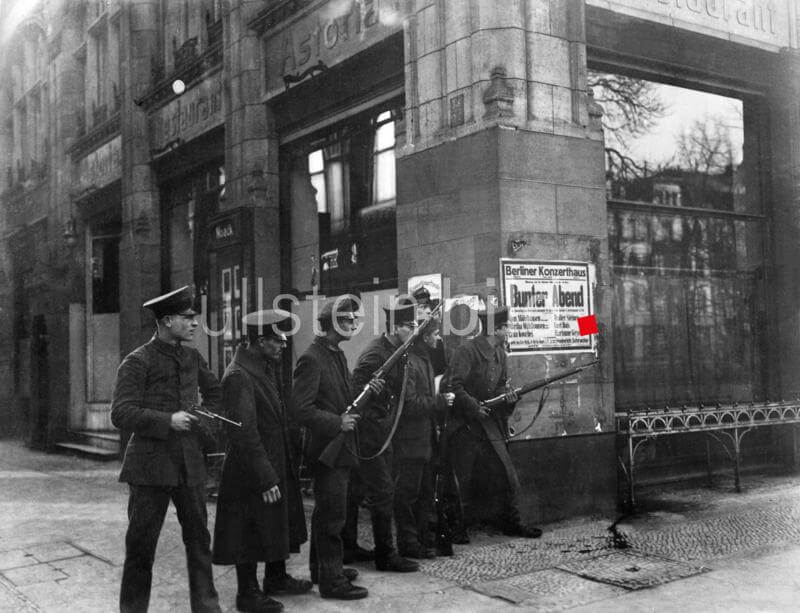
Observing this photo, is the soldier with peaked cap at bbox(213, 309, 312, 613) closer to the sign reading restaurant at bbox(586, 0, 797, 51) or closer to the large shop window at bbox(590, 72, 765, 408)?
the large shop window at bbox(590, 72, 765, 408)

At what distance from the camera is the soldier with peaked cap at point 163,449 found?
4.97 metres

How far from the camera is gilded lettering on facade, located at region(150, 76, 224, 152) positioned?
13406 millimetres

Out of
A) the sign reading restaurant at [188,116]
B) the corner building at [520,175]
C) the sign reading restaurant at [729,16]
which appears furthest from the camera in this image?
the sign reading restaurant at [188,116]

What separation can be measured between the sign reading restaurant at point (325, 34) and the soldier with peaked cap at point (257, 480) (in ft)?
16.6

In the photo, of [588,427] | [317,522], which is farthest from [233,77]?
[317,522]

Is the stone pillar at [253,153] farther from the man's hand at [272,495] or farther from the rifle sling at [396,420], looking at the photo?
the man's hand at [272,495]

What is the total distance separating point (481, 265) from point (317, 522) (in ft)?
10.5

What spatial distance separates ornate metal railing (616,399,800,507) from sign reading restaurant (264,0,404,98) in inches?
194

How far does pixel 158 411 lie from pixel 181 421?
177mm

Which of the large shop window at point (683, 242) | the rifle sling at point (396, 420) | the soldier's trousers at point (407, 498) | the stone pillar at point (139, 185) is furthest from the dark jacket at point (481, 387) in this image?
the stone pillar at point (139, 185)

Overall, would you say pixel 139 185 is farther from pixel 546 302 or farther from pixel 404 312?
pixel 404 312

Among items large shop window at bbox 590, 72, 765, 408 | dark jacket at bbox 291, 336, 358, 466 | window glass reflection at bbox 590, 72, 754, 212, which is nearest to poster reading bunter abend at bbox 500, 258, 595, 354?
large shop window at bbox 590, 72, 765, 408

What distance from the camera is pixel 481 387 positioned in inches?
296

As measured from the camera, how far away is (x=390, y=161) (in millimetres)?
10266
